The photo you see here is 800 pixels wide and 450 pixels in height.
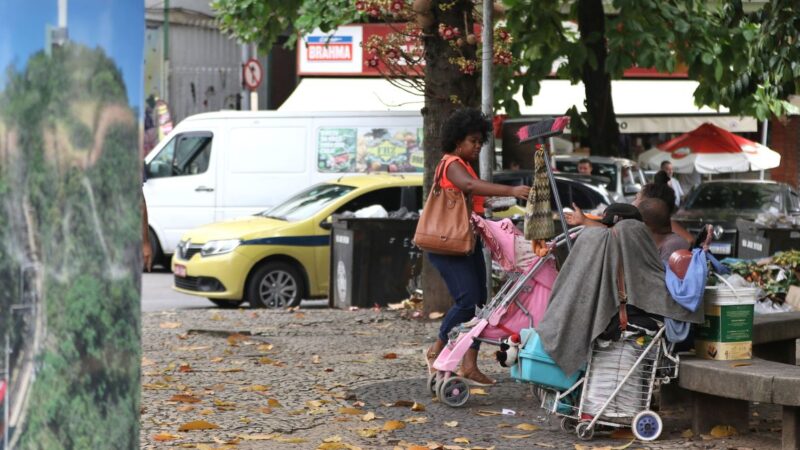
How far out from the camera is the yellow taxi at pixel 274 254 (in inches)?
609

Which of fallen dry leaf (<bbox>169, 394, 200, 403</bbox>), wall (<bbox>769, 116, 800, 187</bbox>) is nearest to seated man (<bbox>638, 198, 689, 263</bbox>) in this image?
fallen dry leaf (<bbox>169, 394, 200, 403</bbox>)

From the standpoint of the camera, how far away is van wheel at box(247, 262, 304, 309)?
15.6 m

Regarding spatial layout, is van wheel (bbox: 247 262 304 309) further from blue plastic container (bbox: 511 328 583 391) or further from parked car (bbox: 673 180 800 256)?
blue plastic container (bbox: 511 328 583 391)

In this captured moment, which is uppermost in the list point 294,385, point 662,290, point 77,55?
point 77,55

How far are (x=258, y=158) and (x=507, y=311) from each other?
13.5 m

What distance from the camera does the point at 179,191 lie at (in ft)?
70.7

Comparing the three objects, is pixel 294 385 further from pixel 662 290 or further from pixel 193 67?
pixel 193 67

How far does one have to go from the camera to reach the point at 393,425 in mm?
7578

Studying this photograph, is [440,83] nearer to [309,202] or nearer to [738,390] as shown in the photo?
[309,202]

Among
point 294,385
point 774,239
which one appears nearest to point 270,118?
point 774,239

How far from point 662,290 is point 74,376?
164 inches

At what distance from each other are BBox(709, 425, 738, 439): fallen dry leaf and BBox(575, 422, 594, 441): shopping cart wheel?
2.09 ft

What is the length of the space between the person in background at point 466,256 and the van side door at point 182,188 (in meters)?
13.1

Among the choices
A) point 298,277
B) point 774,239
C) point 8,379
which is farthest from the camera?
point 298,277
